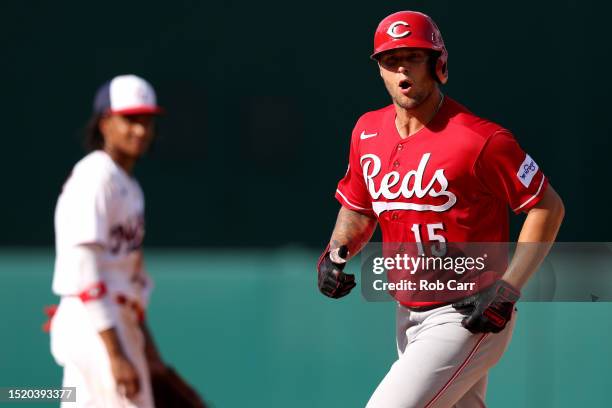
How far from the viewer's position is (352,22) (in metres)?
6.39

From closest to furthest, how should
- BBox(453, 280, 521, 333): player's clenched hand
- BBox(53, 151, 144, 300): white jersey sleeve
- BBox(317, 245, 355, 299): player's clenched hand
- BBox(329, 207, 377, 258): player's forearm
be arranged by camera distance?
BBox(53, 151, 144, 300): white jersey sleeve
BBox(453, 280, 521, 333): player's clenched hand
BBox(317, 245, 355, 299): player's clenched hand
BBox(329, 207, 377, 258): player's forearm

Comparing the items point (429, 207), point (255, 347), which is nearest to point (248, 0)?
point (255, 347)

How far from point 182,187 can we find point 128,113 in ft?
10.2

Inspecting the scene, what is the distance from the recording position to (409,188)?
3.91 m

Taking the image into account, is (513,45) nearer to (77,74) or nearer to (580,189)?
(580,189)

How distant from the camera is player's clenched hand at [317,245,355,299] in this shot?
4.09m

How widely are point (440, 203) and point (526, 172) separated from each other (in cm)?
31

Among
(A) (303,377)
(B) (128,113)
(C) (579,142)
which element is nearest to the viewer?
(B) (128,113)

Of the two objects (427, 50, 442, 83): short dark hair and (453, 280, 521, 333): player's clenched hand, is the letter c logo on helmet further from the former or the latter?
(453, 280, 521, 333): player's clenched hand

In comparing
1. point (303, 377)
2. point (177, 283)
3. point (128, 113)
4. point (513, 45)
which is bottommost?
point (303, 377)

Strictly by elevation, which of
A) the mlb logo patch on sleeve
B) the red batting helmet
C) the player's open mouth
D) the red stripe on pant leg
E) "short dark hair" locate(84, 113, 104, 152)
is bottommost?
the red stripe on pant leg

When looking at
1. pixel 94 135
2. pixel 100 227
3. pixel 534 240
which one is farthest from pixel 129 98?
pixel 534 240

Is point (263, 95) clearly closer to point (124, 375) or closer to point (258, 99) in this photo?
point (258, 99)
